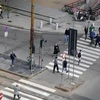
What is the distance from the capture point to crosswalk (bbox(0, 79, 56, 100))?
3169cm

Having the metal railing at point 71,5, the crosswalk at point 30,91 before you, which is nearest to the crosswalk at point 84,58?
the crosswalk at point 30,91

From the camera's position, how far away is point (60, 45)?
42312 millimetres

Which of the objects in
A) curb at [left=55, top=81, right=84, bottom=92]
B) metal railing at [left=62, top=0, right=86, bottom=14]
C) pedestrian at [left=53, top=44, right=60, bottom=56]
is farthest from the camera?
metal railing at [left=62, top=0, right=86, bottom=14]

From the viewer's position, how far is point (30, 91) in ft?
107

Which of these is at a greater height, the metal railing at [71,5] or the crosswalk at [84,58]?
the metal railing at [71,5]

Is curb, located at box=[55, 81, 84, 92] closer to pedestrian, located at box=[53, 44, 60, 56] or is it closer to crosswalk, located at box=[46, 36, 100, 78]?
crosswalk, located at box=[46, 36, 100, 78]

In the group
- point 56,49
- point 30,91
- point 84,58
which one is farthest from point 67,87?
point 84,58

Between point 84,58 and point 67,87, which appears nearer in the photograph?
point 67,87

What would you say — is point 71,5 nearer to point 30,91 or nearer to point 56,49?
point 56,49

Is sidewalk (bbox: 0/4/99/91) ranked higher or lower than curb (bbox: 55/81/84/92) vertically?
higher

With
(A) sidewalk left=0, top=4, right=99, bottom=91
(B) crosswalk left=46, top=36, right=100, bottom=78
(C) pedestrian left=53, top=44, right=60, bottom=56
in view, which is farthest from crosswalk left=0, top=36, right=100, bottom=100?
(A) sidewalk left=0, top=4, right=99, bottom=91

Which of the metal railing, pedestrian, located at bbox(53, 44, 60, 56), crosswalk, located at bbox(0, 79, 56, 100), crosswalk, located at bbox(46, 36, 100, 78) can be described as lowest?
crosswalk, located at bbox(0, 79, 56, 100)

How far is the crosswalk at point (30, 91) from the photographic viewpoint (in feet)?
104

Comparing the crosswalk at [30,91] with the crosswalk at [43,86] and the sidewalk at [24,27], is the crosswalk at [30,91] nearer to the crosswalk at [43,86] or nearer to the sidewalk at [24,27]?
the crosswalk at [43,86]
